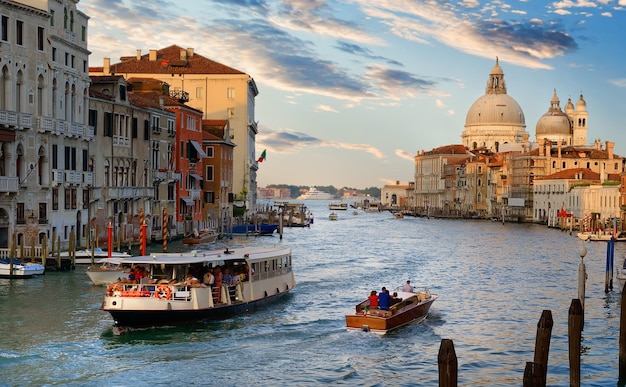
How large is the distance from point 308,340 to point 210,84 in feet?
169

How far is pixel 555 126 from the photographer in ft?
429

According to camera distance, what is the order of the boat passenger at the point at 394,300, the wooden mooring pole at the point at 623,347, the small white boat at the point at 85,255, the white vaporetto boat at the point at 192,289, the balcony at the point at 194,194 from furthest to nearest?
the balcony at the point at 194,194 < the small white boat at the point at 85,255 < the boat passenger at the point at 394,300 < the white vaporetto boat at the point at 192,289 < the wooden mooring pole at the point at 623,347

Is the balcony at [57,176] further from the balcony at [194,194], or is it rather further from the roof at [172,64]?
the roof at [172,64]

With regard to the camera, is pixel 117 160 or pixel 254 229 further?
pixel 254 229

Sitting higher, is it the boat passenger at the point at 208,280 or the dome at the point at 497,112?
the dome at the point at 497,112

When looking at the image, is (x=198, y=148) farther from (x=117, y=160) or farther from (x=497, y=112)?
Answer: (x=497, y=112)

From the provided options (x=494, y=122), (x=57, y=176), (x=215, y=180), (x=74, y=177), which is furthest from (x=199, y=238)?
(x=494, y=122)

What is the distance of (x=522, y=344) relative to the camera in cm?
1977

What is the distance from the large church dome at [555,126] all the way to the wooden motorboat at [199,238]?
90.4 meters

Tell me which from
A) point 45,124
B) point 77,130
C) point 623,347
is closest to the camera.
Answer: point 623,347

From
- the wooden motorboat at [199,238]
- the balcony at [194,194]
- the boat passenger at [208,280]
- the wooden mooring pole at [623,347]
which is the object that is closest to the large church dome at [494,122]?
the balcony at [194,194]

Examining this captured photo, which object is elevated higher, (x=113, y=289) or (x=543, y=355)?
(x=113, y=289)

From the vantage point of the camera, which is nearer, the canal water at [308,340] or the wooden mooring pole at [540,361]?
the wooden mooring pole at [540,361]

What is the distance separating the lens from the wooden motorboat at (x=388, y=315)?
20.0 meters
